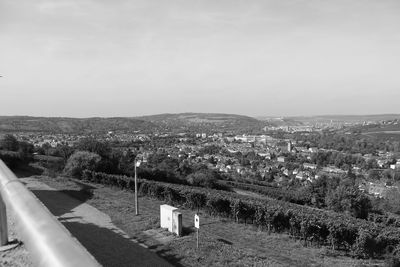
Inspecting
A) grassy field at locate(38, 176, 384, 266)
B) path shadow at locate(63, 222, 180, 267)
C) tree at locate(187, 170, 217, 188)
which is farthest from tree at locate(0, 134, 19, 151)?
path shadow at locate(63, 222, 180, 267)

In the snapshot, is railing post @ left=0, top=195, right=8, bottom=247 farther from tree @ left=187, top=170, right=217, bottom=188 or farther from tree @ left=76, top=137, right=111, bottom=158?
tree @ left=187, top=170, right=217, bottom=188

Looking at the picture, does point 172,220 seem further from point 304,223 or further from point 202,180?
point 202,180

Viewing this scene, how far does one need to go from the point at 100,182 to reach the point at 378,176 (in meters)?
60.9

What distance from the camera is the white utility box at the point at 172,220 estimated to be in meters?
14.0

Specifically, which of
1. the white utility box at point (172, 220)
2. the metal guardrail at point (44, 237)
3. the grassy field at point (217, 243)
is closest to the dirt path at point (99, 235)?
the grassy field at point (217, 243)

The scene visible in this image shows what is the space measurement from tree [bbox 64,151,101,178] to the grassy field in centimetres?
870

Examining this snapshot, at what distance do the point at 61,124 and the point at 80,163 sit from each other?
84918 millimetres

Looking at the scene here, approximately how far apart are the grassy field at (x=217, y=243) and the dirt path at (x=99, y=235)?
1.48 feet

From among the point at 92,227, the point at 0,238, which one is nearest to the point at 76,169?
the point at 92,227

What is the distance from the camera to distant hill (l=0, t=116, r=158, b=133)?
298 feet

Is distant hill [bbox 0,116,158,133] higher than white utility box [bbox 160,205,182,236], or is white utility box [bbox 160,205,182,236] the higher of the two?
distant hill [bbox 0,116,158,133]

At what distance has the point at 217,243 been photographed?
Answer: 13211 mm

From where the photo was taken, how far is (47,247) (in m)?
1.14

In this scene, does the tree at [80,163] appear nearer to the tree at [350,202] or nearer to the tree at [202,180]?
the tree at [202,180]
